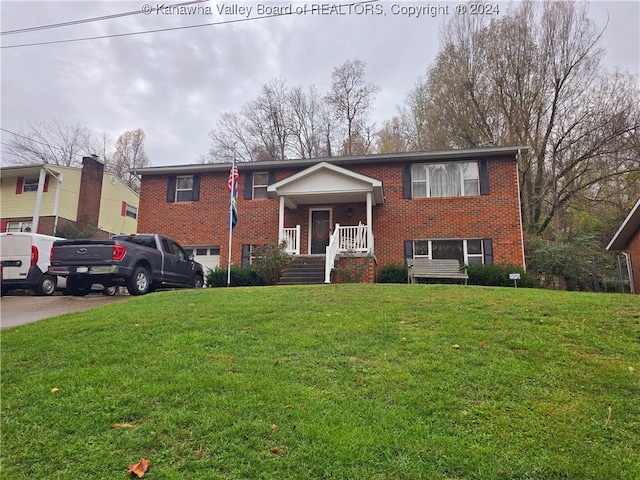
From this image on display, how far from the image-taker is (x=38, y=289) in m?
11.8

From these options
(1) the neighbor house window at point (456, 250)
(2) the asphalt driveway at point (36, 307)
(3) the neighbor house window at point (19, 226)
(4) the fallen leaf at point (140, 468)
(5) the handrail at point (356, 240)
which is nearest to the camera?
(4) the fallen leaf at point (140, 468)

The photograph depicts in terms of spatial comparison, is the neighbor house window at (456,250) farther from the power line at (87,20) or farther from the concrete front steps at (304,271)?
the power line at (87,20)

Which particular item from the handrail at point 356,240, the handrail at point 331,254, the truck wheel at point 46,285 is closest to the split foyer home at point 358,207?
the handrail at point 356,240

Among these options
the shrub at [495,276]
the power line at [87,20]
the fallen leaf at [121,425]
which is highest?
the power line at [87,20]

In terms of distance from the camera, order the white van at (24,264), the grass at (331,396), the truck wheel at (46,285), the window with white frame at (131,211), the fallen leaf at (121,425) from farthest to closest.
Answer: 1. the window with white frame at (131,211)
2. the truck wheel at (46,285)
3. the white van at (24,264)
4. the fallen leaf at (121,425)
5. the grass at (331,396)

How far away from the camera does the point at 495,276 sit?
12.8 m

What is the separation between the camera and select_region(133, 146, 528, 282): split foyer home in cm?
1402

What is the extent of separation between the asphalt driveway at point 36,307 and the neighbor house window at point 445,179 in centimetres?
1091

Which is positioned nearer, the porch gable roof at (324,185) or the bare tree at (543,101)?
the porch gable roof at (324,185)

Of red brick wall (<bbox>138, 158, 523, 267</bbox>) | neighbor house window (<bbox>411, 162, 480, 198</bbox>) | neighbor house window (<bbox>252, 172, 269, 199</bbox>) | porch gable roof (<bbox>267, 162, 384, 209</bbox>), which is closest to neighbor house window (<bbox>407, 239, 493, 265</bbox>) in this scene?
red brick wall (<bbox>138, 158, 523, 267</bbox>)

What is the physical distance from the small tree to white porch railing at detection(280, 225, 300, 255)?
82 centimetres

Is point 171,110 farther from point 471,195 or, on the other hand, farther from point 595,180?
point 595,180

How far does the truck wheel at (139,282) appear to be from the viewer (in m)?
10.3

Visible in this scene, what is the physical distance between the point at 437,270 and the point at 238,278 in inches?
261
